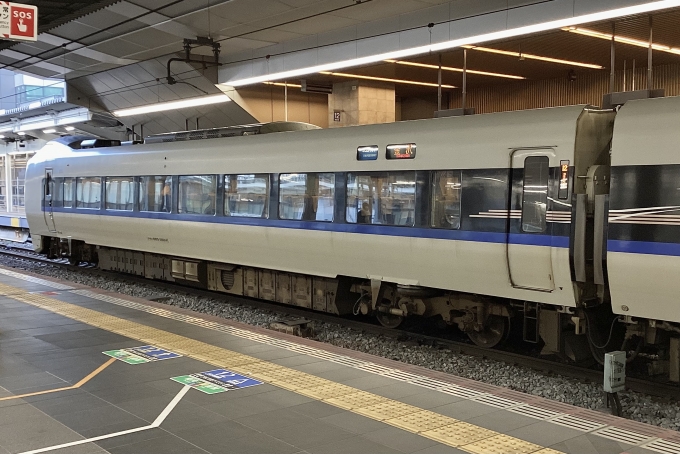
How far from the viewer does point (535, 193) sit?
852cm

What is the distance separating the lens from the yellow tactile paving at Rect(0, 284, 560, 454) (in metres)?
5.33

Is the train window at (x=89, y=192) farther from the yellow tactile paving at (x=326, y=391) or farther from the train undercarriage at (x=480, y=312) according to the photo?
the yellow tactile paving at (x=326, y=391)

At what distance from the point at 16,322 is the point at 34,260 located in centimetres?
1211

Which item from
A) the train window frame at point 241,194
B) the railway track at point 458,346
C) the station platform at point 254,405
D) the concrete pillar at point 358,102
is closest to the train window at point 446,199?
the railway track at point 458,346

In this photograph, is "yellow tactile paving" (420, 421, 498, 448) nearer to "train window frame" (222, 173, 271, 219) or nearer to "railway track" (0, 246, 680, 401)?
"railway track" (0, 246, 680, 401)

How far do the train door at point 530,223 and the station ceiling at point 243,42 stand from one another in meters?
4.68

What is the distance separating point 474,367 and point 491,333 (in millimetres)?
829

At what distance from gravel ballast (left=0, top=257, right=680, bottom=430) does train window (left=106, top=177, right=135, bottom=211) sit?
10.2 ft

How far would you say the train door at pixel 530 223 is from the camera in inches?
330

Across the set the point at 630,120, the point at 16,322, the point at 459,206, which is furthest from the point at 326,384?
the point at 16,322

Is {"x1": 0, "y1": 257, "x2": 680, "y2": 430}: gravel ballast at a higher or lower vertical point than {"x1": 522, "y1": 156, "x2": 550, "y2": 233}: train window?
lower

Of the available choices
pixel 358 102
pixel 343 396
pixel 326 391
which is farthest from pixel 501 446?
pixel 358 102

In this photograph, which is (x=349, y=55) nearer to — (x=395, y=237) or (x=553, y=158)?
(x=395, y=237)

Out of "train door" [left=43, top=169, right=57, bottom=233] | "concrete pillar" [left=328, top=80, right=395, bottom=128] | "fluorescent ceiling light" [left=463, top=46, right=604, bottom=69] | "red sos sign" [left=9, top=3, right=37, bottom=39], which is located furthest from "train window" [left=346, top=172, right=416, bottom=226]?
"train door" [left=43, top=169, right=57, bottom=233]
